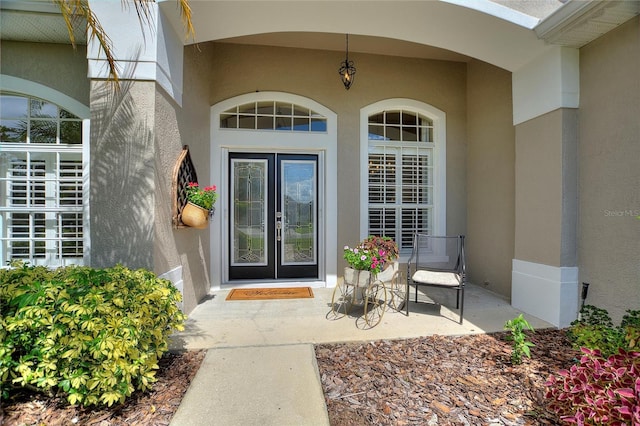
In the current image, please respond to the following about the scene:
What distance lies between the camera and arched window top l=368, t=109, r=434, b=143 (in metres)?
Answer: 5.12

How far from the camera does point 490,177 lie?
4602 millimetres

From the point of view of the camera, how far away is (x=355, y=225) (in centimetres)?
491

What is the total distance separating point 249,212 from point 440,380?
371 centimetres

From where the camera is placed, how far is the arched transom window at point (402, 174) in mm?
5125

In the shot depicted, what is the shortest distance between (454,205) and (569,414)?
386 centimetres

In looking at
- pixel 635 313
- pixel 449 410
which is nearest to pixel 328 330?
pixel 449 410

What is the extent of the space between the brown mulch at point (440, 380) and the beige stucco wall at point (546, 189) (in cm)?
104

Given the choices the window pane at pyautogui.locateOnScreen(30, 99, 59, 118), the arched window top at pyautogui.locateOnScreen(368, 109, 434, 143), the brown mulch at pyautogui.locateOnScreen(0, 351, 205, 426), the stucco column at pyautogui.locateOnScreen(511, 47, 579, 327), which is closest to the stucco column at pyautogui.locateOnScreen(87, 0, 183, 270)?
the brown mulch at pyautogui.locateOnScreen(0, 351, 205, 426)

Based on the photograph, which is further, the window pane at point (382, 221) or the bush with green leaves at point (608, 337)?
the window pane at point (382, 221)

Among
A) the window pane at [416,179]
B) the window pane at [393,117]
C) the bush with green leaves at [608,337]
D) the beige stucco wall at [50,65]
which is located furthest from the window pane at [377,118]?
the beige stucco wall at [50,65]

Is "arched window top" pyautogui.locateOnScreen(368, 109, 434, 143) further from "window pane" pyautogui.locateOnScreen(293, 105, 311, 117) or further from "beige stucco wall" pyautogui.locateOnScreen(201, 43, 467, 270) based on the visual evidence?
"window pane" pyautogui.locateOnScreen(293, 105, 311, 117)

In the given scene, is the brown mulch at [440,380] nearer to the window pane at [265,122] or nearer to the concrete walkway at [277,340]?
the concrete walkway at [277,340]

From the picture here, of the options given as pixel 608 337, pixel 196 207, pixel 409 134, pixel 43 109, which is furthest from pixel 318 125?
pixel 608 337

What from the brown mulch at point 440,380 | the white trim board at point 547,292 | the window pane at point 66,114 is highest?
the window pane at point 66,114
